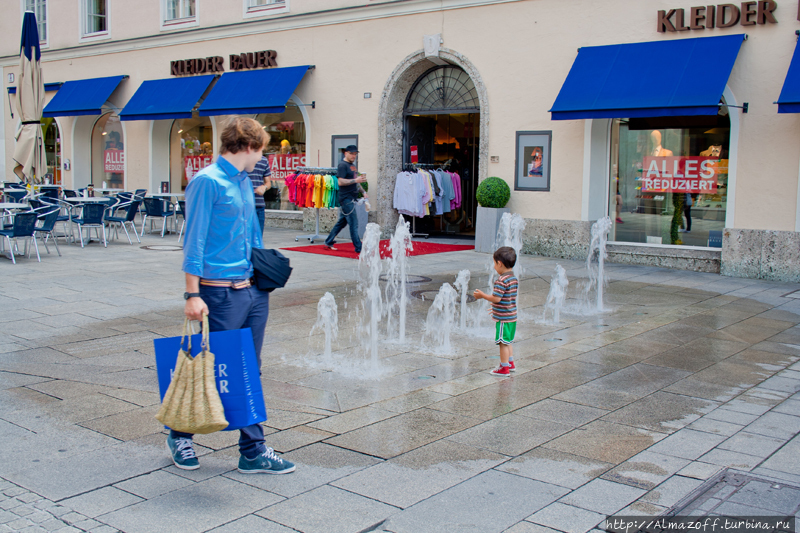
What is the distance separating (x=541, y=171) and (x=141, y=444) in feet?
35.2

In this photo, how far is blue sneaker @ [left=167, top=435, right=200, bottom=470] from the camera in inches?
154

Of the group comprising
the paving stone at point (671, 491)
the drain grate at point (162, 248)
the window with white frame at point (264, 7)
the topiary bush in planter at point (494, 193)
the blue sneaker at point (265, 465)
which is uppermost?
the window with white frame at point (264, 7)

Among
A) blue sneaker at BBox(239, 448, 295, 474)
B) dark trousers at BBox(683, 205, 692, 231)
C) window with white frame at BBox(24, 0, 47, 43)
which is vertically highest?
window with white frame at BBox(24, 0, 47, 43)

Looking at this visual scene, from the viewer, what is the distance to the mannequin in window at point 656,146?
12.9 m

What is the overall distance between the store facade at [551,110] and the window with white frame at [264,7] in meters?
0.21

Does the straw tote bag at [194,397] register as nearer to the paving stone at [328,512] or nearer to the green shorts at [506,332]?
the paving stone at [328,512]

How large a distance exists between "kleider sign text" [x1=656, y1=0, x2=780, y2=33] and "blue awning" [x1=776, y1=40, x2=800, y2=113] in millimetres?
912

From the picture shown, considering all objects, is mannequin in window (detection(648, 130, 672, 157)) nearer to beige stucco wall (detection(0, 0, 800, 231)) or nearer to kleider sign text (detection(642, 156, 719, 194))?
kleider sign text (detection(642, 156, 719, 194))

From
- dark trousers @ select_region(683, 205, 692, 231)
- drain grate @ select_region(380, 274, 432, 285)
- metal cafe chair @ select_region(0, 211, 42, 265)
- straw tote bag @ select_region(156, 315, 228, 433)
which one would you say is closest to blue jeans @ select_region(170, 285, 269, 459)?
straw tote bag @ select_region(156, 315, 228, 433)

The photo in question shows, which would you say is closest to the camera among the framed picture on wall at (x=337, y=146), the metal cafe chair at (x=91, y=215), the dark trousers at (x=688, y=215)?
the dark trousers at (x=688, y=215)

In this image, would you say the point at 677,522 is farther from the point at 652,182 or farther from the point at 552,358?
the point at 652,182

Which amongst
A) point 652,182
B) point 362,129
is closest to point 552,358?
point 652,182

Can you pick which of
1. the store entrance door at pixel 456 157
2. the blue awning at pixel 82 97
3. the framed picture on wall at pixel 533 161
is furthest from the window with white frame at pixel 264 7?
the framed picture on wall at pixel 533 161

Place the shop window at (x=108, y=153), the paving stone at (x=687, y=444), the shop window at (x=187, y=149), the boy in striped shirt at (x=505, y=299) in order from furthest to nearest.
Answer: the shop window at (x=108, y=153) < the shop window at (x=187, y=149) < the boy in striped shirt at (x=505, y=299) < the paving stone at (x=687, y=444)
